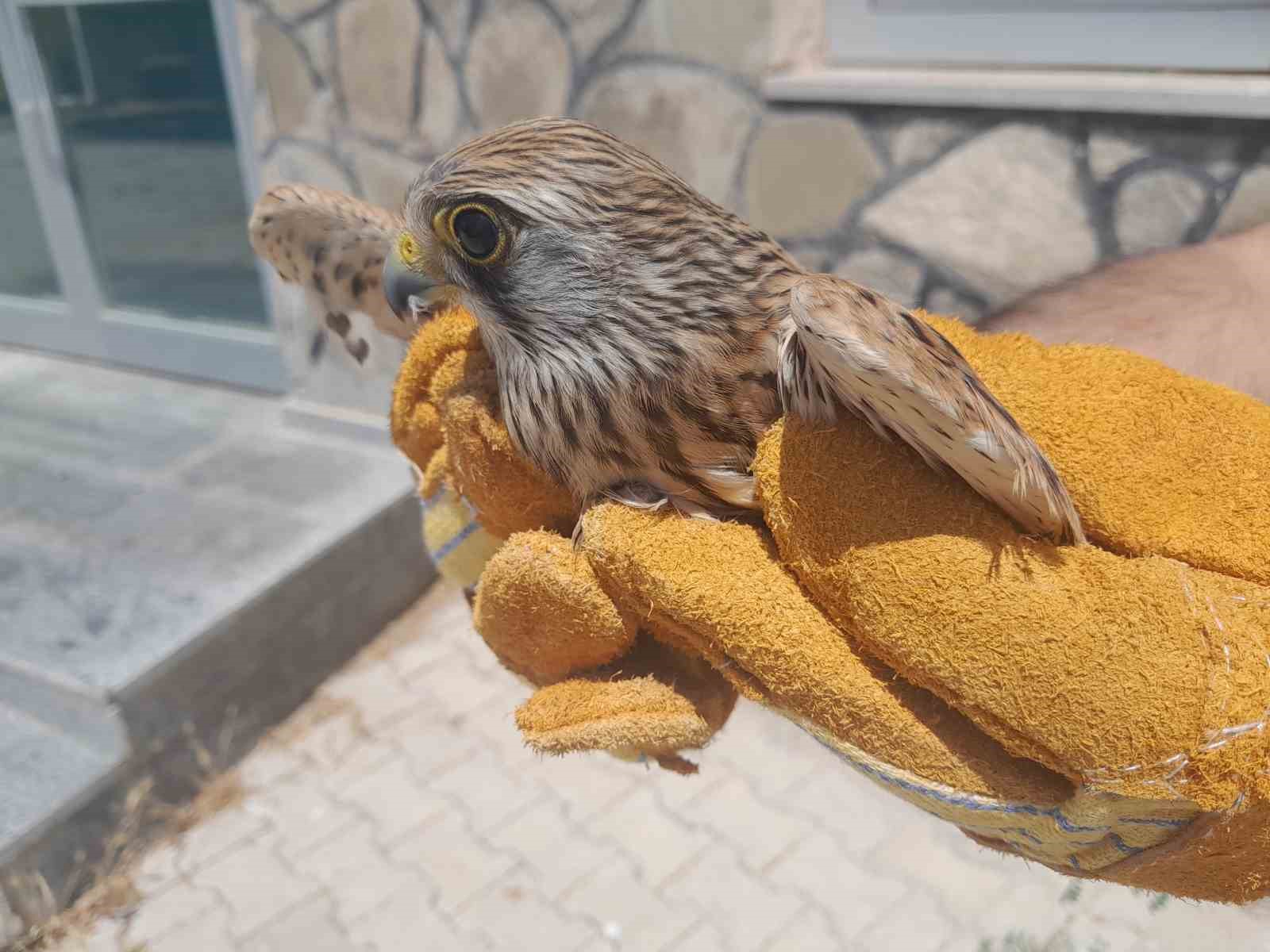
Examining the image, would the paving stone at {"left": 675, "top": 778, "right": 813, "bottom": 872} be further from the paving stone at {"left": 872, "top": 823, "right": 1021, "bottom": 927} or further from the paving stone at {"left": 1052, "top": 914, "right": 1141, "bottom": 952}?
the paving stone at {"left": 1052, "top": 914, "right": 1141, "bottom": 952}

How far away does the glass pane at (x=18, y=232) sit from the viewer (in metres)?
6.12

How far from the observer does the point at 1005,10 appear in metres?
2.95

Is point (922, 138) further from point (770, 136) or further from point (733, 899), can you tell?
point (733, 899)

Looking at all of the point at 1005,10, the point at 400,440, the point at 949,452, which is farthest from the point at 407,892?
the point at 1005,10

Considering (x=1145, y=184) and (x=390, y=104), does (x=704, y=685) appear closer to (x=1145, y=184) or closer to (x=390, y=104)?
(x=1145, y=184)

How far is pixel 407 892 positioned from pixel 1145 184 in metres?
3.22

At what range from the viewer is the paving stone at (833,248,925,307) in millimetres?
3334

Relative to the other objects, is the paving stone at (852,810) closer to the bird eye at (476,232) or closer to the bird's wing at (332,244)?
the bird's wing at (332,244)

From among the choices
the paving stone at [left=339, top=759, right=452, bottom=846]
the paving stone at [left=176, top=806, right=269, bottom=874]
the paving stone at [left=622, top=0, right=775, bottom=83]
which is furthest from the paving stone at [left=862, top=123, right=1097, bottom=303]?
the paving stone at [left=176, top=806, right=269, bottom=874]

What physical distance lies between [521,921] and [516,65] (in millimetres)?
3174

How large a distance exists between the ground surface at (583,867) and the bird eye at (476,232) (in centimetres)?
245

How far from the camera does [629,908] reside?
3.06m

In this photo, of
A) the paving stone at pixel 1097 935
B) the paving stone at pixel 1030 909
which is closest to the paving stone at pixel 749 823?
the paving stone at pixel 1030 909

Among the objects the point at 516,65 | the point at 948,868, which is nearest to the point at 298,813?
the point at 948,868
